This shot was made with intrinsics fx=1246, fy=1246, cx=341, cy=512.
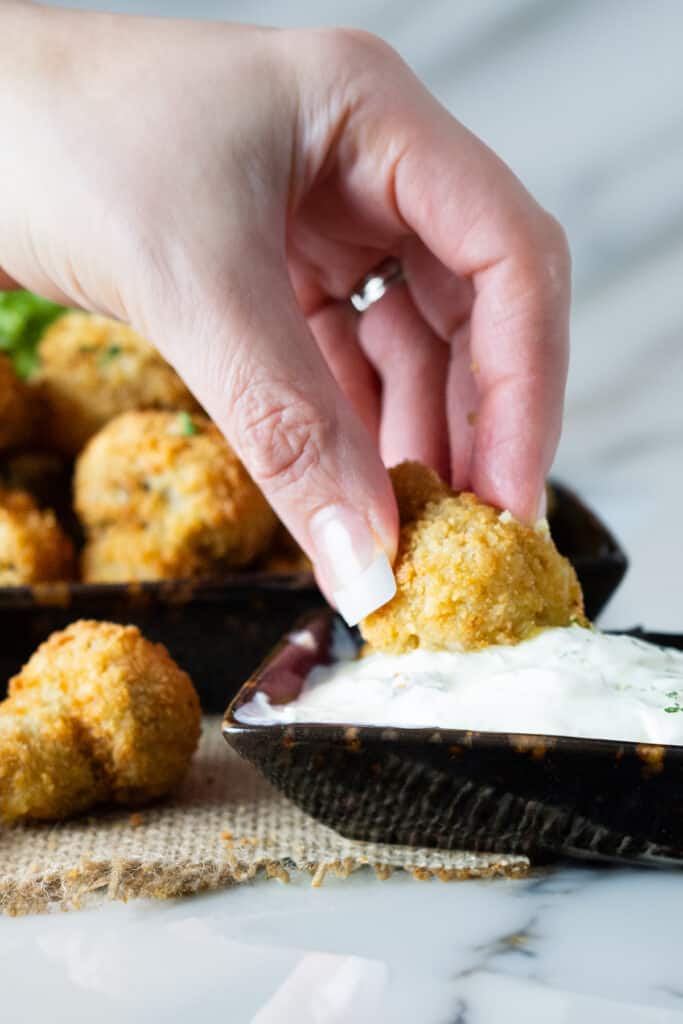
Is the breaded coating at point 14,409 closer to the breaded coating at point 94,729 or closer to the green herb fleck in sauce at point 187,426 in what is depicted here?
the green herb fleck in sauce at point 187,426

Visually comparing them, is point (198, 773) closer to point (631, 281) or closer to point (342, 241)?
point (342, 241)

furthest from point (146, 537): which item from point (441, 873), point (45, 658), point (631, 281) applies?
point (631, 281)

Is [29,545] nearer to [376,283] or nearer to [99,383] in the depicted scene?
[99,383]

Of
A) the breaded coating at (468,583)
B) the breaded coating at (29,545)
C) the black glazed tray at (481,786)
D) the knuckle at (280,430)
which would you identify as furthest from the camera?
the breaded coating at (29,545)

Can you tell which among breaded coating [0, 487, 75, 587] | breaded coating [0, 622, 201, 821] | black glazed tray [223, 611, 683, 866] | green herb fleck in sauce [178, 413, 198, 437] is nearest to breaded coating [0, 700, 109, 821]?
breaded coating [0, 622, 201, 821]

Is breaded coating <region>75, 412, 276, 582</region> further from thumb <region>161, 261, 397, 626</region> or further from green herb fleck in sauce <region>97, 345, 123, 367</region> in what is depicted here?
thumb <region>161, 261, 397, 626</region>

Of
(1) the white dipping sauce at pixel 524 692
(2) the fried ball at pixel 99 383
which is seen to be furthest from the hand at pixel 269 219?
(2) the fried ball at pixel 99 383
